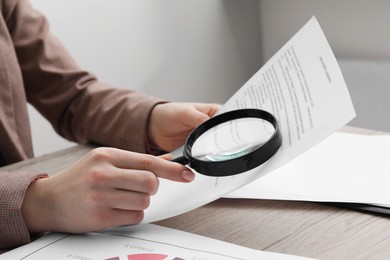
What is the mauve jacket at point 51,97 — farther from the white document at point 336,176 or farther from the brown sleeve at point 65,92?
the white document at point 336,176

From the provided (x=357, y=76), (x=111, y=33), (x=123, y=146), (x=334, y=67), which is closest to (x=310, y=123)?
(x=334, y=67)

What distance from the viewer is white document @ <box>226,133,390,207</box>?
2.40 ft

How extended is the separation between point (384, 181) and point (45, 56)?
2.23ft

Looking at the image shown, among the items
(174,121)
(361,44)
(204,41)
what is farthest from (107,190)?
(204,41)

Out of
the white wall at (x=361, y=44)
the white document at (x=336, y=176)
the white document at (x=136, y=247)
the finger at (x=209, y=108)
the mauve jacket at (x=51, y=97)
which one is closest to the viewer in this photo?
the white document at (x=136, y=247)

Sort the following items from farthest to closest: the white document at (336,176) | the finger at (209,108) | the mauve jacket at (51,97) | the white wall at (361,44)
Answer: the white wall at (361,44) → the mauve jacket at (51,97) → the finger at (209,108) → the white document at (336,176)

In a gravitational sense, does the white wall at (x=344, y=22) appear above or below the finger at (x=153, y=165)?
above

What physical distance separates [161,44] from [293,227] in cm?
148

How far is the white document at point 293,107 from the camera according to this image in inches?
26.2

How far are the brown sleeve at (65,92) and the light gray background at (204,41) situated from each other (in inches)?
23.3

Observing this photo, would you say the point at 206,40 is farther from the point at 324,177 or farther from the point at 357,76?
the point at 324,177

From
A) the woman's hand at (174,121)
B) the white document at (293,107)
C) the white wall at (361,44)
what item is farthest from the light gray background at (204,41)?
the white document at (293,107)

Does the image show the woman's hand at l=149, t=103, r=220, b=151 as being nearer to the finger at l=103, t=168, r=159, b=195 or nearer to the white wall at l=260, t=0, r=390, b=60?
the finger at l=103, t=168, r=159, b=195

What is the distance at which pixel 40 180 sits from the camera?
749mm
